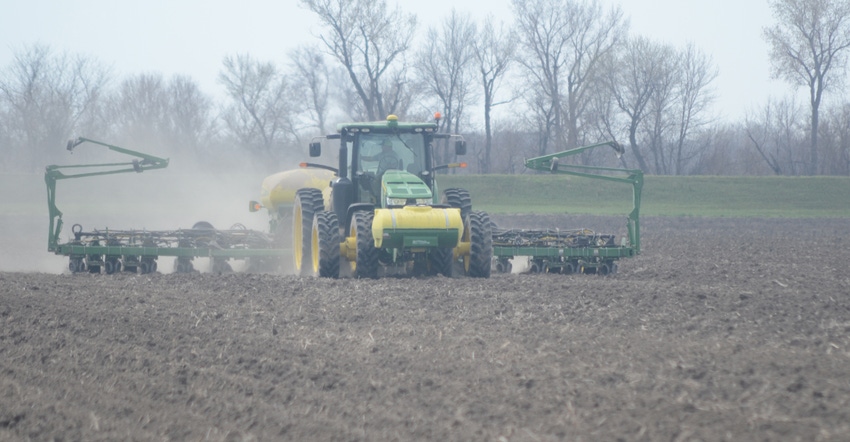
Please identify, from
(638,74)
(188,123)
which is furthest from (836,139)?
(188,123)

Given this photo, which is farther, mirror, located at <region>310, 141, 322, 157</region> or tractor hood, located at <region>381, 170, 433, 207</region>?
mirror, located at <region>310, 141, 322, 157</region>

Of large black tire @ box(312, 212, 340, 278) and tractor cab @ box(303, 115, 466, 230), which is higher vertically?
tractor cab @ box(303, 115, 466, 230)

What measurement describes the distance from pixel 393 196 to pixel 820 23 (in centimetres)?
4671

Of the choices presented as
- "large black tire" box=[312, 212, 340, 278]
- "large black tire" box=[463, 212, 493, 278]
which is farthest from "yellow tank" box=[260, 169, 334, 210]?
"large black tire" box=[463, 212, 493, 278]

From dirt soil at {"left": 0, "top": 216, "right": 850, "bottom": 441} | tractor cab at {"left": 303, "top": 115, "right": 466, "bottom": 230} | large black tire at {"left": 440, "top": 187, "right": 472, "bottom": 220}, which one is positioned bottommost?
dirt soil at {"left": 0, "top": 216, "right": 850, "bottom": 441}

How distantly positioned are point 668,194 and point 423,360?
38875mm

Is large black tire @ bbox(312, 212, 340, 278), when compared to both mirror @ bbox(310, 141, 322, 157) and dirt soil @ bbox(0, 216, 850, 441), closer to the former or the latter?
dirt soil @ bbox(0, 216, 850, 441)

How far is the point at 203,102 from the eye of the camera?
229 ft

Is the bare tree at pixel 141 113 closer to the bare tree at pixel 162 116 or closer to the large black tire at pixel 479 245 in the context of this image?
the bare tree at pixel 162 116

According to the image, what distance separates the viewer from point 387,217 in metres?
12.5

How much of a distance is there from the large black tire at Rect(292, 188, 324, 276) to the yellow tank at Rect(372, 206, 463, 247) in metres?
1.88

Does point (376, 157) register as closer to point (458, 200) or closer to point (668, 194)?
point (458, 200)

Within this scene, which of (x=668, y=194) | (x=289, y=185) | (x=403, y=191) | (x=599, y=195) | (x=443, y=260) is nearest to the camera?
(x=403, y=191)

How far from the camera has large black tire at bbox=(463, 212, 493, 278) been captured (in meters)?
13.1
